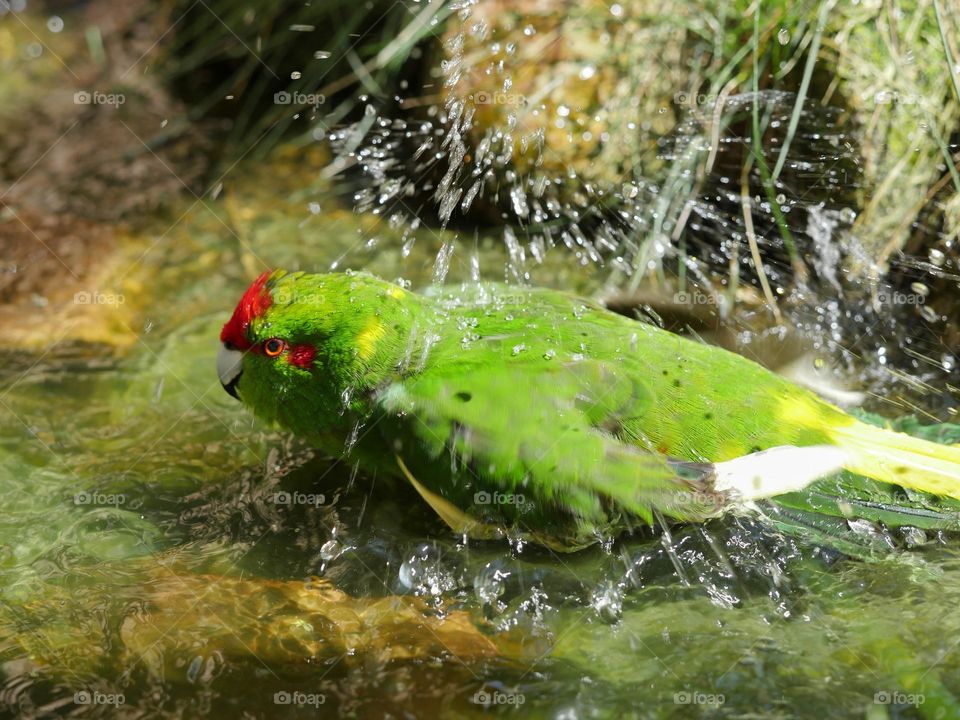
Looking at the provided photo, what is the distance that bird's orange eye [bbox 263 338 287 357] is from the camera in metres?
2.54

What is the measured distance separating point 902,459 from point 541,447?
3.20ft

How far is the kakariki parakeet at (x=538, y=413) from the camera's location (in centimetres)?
234

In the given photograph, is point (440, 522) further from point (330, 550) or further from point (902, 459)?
point (902, 459)

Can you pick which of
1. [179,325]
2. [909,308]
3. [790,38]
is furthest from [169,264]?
[909,308]

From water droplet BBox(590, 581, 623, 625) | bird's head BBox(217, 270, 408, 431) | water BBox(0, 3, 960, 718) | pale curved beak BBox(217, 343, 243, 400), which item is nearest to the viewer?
water BBox(0, 3, 960, 718)

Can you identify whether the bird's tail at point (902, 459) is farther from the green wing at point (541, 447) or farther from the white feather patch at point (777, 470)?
the green wing at point (541, 447)

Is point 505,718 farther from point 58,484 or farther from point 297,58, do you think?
point 297,58

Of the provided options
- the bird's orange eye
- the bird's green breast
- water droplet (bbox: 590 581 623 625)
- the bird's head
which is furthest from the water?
the bird's orange eye

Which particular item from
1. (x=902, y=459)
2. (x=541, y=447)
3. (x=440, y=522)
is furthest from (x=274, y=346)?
(x=902, y=459)

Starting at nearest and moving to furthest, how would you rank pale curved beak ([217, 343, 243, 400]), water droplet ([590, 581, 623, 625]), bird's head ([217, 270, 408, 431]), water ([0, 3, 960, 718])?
water ([0, 3, 960, 718]) < water droplet ([590, 581, 623, 625]) < bird's head ([217, 270, 408, 431]) < pale curved beak ([217, 343, 243, 400])

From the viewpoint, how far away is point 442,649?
7.16 feet

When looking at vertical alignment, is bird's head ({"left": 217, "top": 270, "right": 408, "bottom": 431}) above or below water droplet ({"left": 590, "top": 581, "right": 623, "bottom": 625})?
above

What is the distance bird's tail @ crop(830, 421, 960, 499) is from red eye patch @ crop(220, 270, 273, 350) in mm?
1645

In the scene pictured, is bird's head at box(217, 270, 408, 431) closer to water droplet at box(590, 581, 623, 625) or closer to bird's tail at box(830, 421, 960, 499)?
water droplet at box(590, 581, 623, 625)
